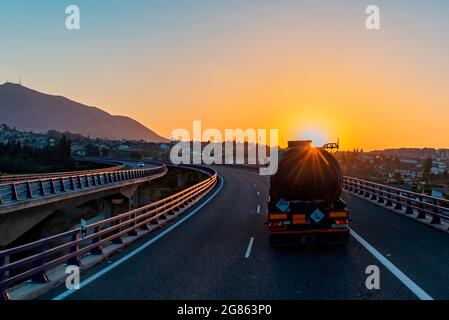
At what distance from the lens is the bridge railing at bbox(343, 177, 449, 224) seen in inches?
693

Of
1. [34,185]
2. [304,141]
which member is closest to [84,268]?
[304,141]

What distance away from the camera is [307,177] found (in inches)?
545

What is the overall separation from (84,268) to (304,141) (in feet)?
25.5

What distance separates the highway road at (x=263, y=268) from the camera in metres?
8.69

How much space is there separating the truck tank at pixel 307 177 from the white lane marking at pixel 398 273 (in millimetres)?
1688

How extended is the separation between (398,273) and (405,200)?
1202cm

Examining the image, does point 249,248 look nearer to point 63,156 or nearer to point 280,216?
point 280,216

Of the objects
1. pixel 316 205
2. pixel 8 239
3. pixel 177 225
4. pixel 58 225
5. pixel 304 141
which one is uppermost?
pixel 304 141

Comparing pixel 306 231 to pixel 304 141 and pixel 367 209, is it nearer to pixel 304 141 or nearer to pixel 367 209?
pixel 304 141

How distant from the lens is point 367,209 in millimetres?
23281

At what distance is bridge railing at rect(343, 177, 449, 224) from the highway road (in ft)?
3.30

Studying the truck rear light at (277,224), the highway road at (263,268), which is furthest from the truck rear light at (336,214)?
the truck rear light at (277,224)
